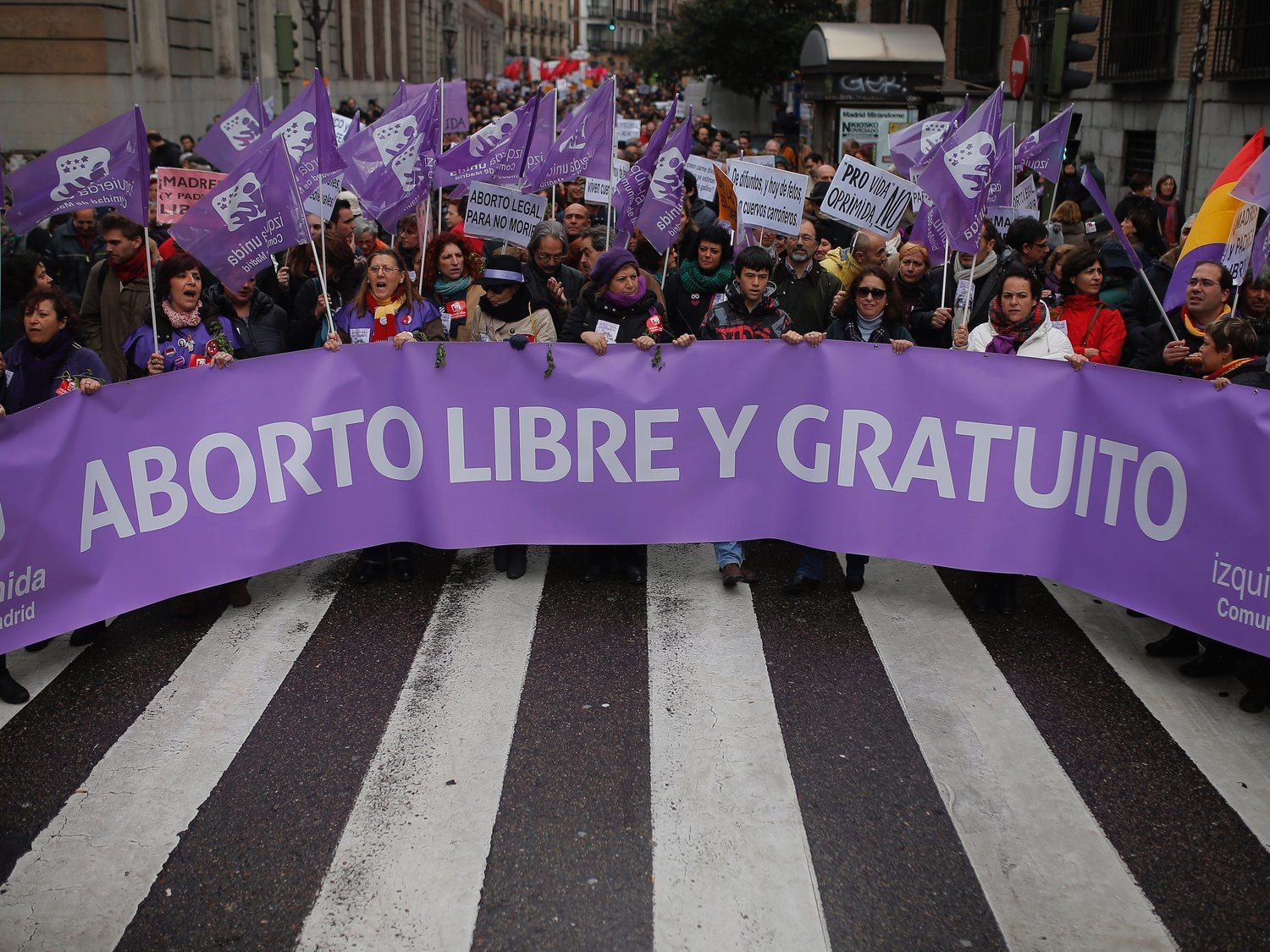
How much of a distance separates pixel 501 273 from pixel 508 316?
0.24m

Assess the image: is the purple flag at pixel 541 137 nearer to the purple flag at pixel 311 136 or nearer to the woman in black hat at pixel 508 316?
the purple flag at pixel 311 136

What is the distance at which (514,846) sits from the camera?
4.48 m

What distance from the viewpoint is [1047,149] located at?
1041 cm

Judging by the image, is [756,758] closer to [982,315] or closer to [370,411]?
[370,411]

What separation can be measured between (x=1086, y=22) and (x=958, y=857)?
9.50 metres

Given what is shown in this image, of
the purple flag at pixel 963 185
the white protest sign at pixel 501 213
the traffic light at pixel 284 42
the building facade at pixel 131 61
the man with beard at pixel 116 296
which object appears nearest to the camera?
the purple flag at pixel 963 185

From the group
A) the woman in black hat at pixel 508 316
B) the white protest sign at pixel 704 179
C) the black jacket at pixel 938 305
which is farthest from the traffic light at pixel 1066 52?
the woman in black hat at pixel 508 316

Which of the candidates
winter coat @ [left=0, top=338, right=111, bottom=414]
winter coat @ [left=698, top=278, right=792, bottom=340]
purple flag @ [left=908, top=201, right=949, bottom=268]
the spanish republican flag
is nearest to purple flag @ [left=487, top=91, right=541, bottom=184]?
purple flag @ [left=908, top=201, right=949, bottom=268]

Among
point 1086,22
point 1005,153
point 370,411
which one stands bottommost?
point 370,411

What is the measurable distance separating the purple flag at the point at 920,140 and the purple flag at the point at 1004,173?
104 centimetres

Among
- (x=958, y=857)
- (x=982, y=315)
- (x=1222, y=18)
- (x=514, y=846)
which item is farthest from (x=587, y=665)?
(x=1222, y=18)

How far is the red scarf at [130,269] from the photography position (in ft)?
25.9

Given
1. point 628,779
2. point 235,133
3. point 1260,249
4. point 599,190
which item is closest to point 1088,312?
point 1260,249

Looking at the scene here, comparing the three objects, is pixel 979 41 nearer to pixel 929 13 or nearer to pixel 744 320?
pixel 929 13
